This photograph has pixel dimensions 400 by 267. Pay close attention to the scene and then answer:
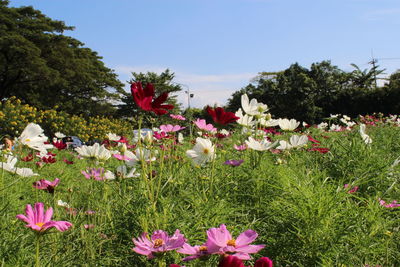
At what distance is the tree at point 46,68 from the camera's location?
60.4 feet

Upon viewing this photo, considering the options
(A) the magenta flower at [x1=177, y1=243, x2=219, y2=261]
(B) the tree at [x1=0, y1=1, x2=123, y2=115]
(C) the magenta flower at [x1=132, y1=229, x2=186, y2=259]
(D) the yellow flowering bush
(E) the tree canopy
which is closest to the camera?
(A) the magenta flower at [x1=177, y1=243, x2=219, y2=261]

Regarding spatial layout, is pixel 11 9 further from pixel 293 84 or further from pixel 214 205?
pixel 214 205

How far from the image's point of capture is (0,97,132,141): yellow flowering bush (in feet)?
31.9

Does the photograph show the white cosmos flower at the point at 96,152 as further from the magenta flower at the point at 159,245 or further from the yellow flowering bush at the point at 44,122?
the yellow flowering bush at the point at 44,122

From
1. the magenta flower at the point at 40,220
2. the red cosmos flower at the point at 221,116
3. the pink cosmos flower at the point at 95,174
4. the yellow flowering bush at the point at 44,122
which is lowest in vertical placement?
the yellow flowering bush at the point at 44,122

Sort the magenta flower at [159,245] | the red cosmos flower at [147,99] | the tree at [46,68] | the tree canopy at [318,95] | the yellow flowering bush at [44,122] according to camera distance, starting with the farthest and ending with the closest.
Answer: the tree canopy at [318,95] → the tree at [46,68] → the yellow flowering bush at [44,122] → the red cosmos flower at [147,99] → the magenta flower at [159,245]

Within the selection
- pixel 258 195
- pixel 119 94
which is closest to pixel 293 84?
pixel 119 94

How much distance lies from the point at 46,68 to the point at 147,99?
1951 cm

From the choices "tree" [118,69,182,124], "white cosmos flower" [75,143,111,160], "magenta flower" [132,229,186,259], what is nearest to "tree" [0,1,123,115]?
"tree" [118,69,182,124]

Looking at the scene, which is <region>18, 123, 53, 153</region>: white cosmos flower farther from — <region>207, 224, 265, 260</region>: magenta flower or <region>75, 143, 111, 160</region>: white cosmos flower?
<region>207, 224, 265, 260</region>: magenta flower

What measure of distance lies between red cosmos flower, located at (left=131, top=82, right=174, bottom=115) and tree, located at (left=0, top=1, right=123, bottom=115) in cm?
1911

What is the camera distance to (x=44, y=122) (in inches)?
488

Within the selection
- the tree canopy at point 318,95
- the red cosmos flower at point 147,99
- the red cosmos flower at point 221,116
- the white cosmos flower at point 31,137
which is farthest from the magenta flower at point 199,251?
the tree canopy at point 318,95

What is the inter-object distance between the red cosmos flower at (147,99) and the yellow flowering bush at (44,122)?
645 cm
